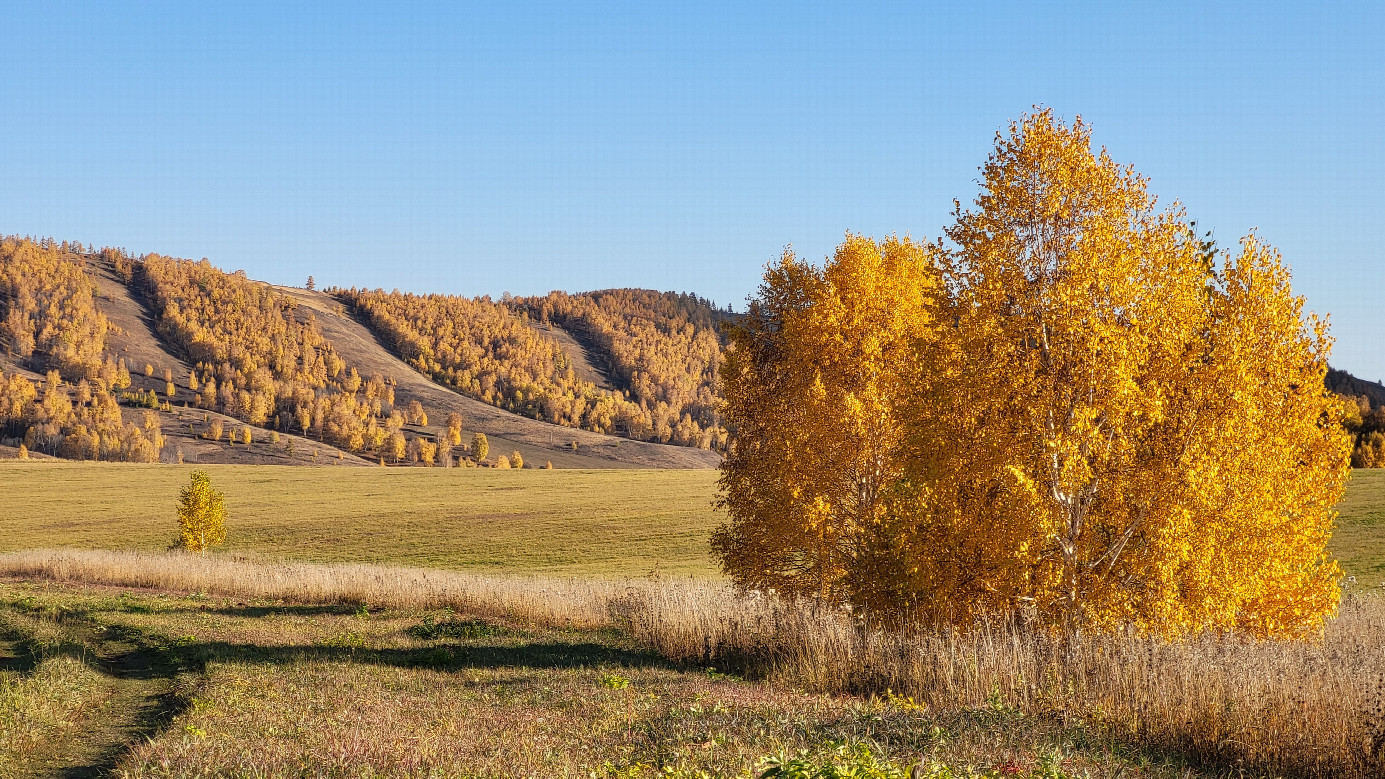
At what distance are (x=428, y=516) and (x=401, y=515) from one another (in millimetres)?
2858

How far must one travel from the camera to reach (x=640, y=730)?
10.3 metres

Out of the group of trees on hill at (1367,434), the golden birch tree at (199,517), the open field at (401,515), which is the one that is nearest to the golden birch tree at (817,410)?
the open field at (401,515)

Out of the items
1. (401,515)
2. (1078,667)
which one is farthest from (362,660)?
(401,515)

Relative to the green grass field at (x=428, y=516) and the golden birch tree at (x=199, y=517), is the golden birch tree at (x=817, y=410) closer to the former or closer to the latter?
the green grass field at (x=428, y=516)

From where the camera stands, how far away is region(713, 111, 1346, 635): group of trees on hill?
15.7 meters

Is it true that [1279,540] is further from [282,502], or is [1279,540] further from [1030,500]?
[282,502]

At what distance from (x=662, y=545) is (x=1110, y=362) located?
A: 46.2 metres

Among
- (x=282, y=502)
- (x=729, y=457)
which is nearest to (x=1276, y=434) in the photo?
(x=729, y=457)

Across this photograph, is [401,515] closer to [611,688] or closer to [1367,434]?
[611,688]

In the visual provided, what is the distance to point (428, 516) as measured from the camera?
80812 mm

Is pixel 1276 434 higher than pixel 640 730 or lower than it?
higher

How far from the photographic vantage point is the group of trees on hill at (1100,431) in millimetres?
15703

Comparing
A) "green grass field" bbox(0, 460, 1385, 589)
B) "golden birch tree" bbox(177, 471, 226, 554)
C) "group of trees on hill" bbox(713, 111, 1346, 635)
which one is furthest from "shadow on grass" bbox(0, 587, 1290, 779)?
"golden birch tree" bbox(177, 471, 226, 554)

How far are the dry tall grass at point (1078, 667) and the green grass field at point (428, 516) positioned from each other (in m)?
23.6
